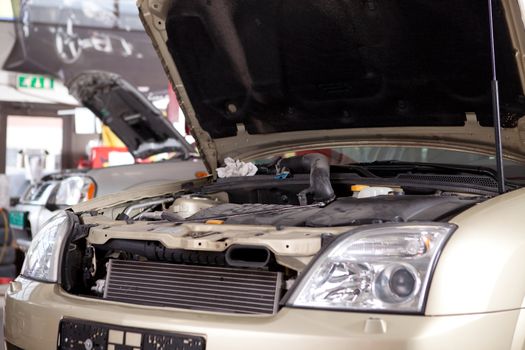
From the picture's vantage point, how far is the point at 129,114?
669 cm

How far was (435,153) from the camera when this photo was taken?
2844 mm

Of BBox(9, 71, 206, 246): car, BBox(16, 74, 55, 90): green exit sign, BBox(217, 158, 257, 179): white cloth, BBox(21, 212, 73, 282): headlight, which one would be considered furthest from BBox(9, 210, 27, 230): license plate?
BBox(16, 74, 55, 90): green exit sign

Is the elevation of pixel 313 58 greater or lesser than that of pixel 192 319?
greater

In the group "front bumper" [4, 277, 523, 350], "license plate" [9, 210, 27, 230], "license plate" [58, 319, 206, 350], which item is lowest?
"license plate" [58, 319, 206, 350]

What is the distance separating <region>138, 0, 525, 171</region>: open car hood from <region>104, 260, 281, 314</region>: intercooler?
1210 millimetres

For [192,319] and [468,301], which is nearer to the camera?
[468,301]

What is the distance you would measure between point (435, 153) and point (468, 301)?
142cm

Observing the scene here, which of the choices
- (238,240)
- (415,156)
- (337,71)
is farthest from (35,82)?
(238,240)

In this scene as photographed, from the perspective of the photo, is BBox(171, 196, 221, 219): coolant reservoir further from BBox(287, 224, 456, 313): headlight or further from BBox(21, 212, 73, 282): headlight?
BBox(287, 224, 456, 313): headlight

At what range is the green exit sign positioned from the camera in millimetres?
10008

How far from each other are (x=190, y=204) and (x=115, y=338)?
3.35 feet

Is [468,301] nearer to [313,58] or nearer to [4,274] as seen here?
[313,58]

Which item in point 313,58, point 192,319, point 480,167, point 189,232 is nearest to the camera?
point 192,319

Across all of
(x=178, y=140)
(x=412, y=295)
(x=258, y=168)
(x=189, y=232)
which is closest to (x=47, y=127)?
(x=178, y=140)
